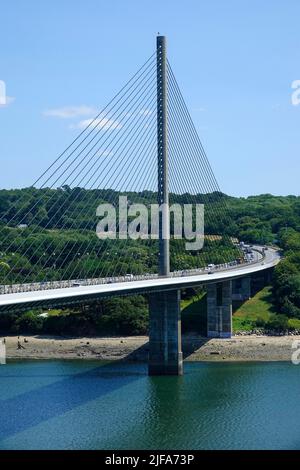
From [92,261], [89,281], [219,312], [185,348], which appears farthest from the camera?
[92,261]

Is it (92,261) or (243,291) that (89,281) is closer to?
(92,261)

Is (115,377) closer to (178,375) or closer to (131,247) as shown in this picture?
(178,375)

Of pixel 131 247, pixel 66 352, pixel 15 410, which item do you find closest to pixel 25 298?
pixel 15 410

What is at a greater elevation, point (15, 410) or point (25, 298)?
point (25, 298)

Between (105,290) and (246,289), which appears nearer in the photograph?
(105,290)

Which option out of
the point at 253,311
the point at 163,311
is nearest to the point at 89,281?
the point at 163,311

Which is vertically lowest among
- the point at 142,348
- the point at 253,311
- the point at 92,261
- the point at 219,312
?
the point at 142,348

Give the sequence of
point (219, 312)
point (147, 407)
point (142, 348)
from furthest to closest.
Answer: point (219, 312) → point (142, 348) → point (147, 407)
